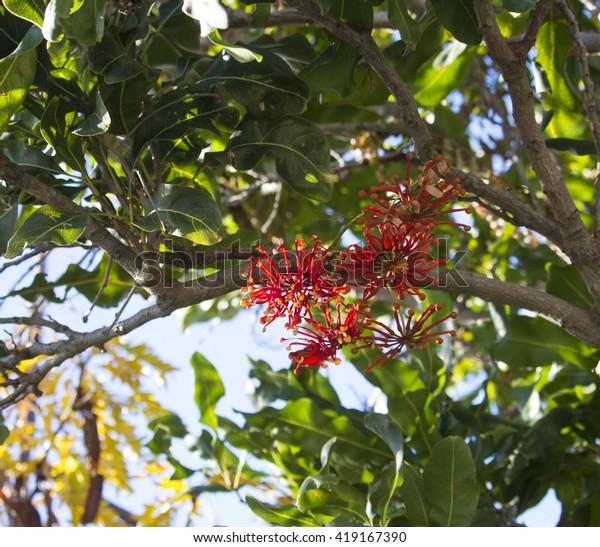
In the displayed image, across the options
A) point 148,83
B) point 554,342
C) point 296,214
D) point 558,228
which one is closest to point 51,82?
point 148,83

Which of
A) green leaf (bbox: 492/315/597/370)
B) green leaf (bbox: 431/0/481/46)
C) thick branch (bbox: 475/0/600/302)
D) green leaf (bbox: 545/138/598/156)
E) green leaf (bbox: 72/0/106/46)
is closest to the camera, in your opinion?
green leaf (bbox: 72/0/106/46)

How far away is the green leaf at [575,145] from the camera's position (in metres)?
1.58

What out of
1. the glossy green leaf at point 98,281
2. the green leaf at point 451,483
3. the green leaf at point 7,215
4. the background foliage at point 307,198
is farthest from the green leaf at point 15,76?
the green leaf at point 451,483

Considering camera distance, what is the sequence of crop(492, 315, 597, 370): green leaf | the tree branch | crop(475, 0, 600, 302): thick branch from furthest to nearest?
crop(492, 315, 597, 370): green leaf, crop(475, 0, 600, 302): thick branch, the tree branch

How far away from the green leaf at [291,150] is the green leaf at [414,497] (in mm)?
557

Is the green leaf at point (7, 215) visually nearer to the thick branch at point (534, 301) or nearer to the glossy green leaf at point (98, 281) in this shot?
the glossy green leaf at point (98, 281)

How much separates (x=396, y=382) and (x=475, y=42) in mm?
765

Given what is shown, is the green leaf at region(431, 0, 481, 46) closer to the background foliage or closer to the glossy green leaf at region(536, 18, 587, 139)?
the background foliage

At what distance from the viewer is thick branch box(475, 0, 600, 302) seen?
1.32 m

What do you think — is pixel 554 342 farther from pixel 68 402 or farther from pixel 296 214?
pixel 68 402

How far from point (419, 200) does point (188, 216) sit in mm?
383

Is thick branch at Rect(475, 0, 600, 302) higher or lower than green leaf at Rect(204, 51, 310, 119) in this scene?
lower

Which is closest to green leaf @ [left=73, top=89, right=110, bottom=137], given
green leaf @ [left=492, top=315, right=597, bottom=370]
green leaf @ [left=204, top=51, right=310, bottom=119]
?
green leaf @ [left=204, top=51, right=310, bottom=119]

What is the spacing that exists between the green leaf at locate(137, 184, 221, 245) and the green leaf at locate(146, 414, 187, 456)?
2.88 feet
